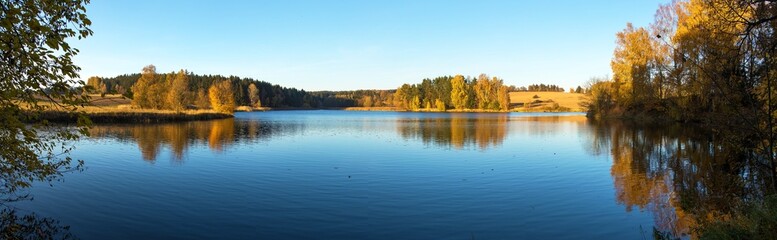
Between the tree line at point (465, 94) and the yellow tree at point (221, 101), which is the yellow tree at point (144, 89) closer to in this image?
the yellow tree at point (221, 101)

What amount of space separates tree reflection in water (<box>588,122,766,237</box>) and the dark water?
3.4 inches

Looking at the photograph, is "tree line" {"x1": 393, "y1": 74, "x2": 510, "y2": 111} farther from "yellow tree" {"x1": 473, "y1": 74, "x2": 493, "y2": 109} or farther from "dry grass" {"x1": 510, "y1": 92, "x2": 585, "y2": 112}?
"dry grass" {"x1": 510, "y1": 92, "x2": 585, "y2": 112}

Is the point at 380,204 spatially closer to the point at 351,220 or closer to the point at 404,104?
the point at 351,220

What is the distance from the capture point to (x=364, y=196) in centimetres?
1242

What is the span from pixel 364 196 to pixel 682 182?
31.9ft

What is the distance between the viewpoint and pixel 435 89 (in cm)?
14488

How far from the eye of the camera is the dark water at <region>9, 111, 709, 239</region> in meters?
9.34

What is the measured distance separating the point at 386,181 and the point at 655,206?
750cm

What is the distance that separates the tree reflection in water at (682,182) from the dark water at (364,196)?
0.09 meters

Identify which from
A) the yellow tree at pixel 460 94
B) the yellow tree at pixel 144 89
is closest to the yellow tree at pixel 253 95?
the yellow tree at pixel 460 94

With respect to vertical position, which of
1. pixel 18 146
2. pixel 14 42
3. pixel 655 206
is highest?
pixel 14 42

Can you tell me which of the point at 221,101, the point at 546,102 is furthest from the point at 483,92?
the point at 221,101

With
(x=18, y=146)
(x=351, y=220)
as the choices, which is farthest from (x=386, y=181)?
(x=18, y=146)

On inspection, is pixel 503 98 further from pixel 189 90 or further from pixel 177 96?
pixel 177 96
